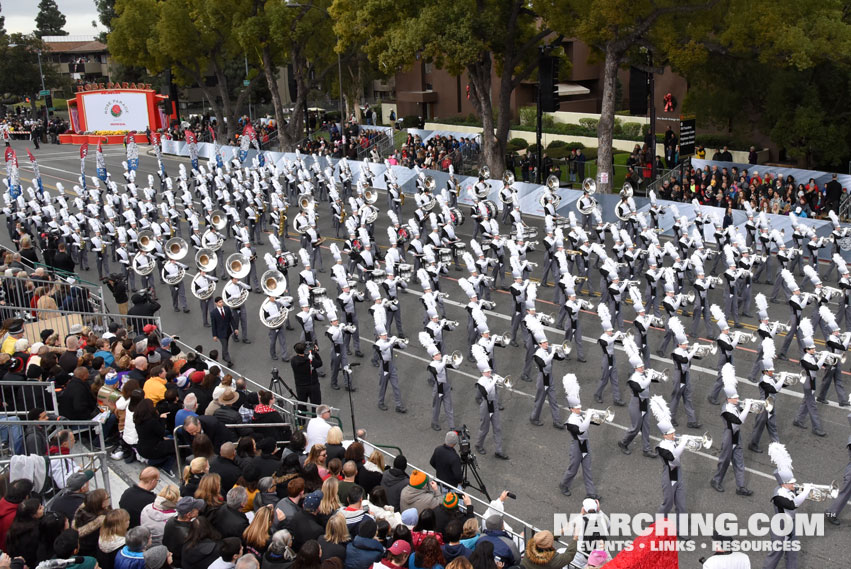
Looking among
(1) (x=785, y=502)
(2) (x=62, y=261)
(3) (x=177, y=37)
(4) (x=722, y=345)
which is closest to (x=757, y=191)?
(4) (x=722, y=345)

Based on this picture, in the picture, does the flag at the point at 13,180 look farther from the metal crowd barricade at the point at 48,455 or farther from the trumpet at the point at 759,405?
the trumpet at the point at 759,405

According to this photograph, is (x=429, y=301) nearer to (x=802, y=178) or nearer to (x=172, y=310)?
(x=172, y=310)

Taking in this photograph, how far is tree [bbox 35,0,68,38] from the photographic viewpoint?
343 ft

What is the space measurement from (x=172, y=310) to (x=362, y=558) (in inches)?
592

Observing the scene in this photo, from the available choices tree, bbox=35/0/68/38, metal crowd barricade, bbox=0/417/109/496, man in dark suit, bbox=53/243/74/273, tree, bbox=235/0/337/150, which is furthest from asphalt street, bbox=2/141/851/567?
tree, bbox=35/0/68/38

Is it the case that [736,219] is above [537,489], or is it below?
above

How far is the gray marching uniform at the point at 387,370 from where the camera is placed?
1509 cm

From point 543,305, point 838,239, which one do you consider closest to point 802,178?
point 838,239

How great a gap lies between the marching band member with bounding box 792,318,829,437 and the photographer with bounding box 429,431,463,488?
20.4 feet

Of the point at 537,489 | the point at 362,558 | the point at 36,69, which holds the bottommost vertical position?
the point at 537,489

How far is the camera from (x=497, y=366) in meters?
17.4

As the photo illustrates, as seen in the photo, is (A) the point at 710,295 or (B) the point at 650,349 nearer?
(B) the point at 650,349

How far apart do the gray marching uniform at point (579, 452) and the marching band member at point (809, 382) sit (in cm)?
414

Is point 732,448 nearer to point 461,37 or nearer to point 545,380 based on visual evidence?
point 545,380
